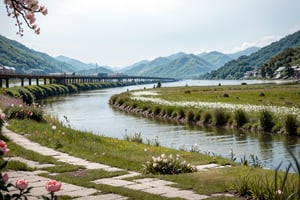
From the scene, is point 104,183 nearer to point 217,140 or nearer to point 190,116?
point 217,140

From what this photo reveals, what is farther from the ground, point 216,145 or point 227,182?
point 227,182

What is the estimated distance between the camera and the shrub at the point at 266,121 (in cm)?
3269

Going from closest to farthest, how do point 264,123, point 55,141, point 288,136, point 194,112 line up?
point 55,141
point 288,136
point 264,123
point 194,112

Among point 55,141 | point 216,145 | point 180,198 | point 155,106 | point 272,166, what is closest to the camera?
point 180,198

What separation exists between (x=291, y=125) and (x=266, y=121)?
3.07m

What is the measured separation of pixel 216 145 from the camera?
26500 millimetres

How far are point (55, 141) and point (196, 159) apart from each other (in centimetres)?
600

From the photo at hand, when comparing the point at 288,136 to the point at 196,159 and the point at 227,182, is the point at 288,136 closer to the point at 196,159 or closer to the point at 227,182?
the point at 196,159

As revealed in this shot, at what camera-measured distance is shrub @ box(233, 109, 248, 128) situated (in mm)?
35772

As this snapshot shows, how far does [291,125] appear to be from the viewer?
30234mm

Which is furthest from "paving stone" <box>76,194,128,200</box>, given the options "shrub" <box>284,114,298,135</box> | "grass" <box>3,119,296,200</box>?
"shrub" <box>284,114,298,135</box>

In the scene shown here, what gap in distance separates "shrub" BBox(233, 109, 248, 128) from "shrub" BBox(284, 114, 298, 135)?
17.6ft

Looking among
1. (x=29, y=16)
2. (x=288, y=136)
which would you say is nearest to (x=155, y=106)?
(x=288, y=136)

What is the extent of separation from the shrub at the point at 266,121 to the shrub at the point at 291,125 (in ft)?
6.19
